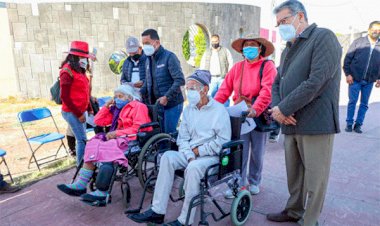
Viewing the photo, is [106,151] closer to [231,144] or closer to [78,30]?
[231,144]

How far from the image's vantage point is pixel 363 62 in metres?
5.09

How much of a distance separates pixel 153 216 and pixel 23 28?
7.73 m

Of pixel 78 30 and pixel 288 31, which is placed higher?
pixel 78 30

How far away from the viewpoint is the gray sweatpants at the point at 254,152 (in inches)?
121

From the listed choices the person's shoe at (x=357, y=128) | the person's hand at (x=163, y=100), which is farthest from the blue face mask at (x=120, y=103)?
the person's shoe at (x=357, y=128)

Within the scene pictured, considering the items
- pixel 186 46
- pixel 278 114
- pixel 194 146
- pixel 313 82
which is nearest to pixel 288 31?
pixel 313 82

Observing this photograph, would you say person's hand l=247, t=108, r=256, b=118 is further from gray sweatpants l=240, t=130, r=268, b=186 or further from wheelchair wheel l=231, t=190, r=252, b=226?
wheelchair wheel l=231, t=190, r=252, b=226

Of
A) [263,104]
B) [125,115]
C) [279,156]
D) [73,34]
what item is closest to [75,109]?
[125,115]

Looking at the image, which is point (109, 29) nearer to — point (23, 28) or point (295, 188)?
point (23, 28)

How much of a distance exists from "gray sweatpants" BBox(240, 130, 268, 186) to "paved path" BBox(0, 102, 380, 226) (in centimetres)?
22

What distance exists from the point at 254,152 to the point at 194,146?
31.7 inches

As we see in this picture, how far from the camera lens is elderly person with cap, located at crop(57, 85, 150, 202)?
2.72 meters

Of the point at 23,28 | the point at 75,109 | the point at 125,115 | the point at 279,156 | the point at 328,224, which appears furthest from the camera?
the point at 23,28

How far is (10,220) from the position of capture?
281 cm
